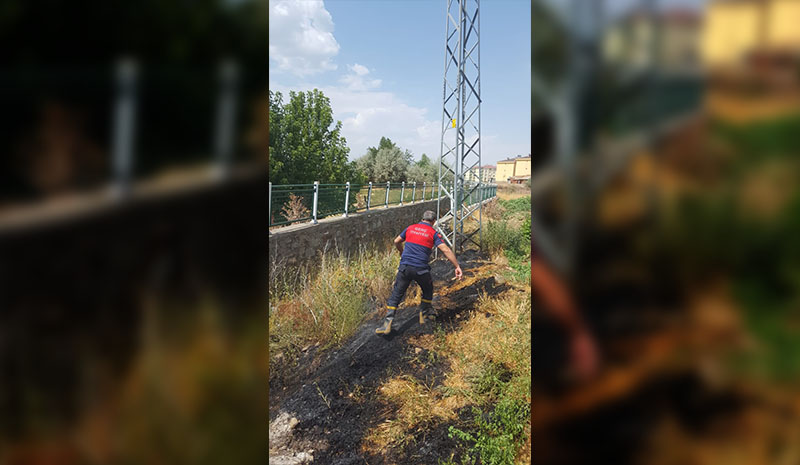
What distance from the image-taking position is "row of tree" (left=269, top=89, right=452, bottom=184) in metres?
3.77

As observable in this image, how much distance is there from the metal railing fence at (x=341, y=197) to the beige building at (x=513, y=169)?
53 cm

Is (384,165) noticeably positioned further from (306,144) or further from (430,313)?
(430,313)

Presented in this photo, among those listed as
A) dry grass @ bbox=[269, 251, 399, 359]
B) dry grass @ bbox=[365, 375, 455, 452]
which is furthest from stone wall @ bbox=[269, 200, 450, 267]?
dry grass @ bbox=[365, 375, 455, 452]

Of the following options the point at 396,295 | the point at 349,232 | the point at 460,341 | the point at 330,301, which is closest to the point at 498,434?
the point at 460,341
